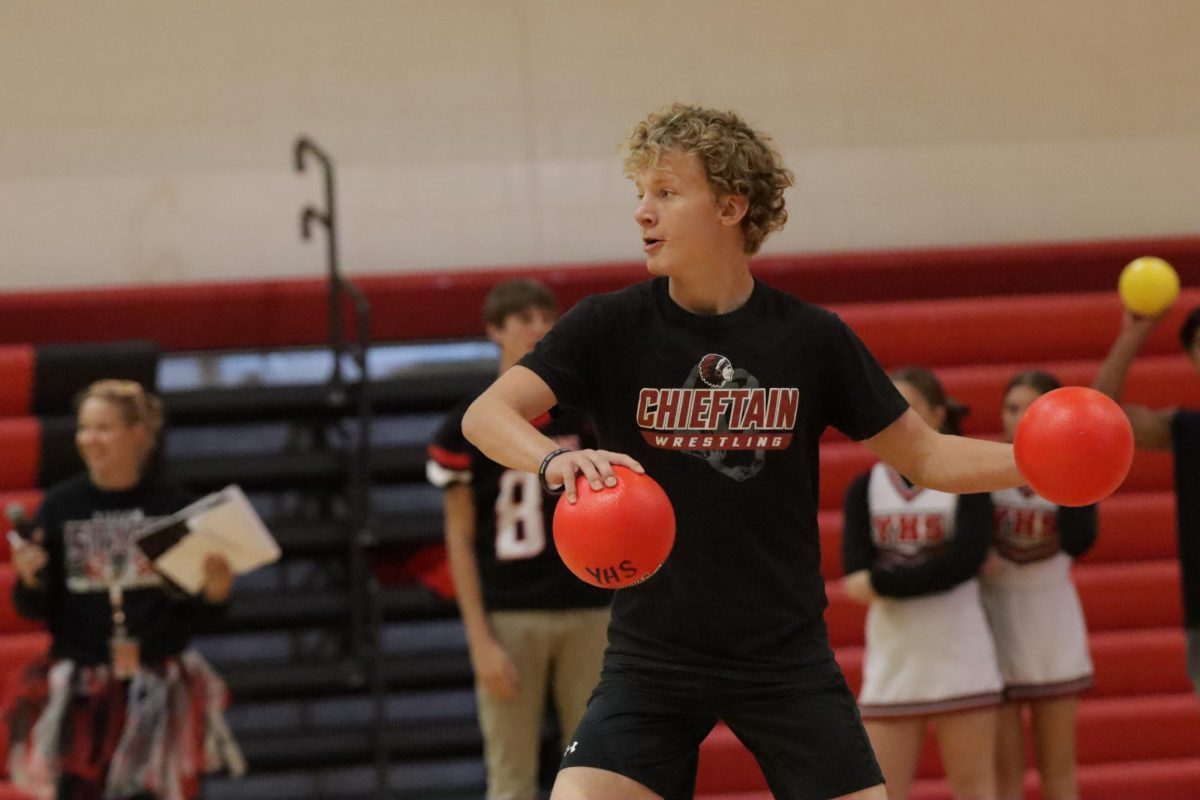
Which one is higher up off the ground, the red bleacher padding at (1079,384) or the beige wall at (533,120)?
the beige wall at (533,120)

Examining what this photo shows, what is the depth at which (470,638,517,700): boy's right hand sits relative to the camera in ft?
13.6

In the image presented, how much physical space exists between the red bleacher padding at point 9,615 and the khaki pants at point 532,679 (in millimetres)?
2073

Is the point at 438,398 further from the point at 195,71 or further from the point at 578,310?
the point at 578,310

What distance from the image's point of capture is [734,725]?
2672 millimetres

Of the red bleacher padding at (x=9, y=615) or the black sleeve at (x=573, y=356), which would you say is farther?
the red bleacher padding at (x=9, y=615)

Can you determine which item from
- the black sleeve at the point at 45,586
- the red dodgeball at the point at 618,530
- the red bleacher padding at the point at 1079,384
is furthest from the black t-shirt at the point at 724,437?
the red bleacher padding at the point at 1079,384

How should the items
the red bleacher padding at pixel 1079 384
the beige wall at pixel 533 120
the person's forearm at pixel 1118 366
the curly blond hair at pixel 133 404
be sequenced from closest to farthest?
the person's forearm at pixel 1118 366 < the curly blond hair at pixel 133 404 < the red bleacher padding at pixel 1079 384 < the beige wall at pixel 533 120

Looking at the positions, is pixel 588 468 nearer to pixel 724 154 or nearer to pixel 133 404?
pixel 724 154

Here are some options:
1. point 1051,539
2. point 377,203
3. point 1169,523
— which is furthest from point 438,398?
point 1169,523

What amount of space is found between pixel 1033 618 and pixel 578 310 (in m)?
2.22

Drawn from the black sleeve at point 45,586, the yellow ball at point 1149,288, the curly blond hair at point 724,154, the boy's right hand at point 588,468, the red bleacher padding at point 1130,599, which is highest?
the curly blond hair at point 724,154

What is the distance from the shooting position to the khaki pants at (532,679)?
420cm

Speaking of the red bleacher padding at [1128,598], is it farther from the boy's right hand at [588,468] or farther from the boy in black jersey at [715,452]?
the boy's right hand at [588,468]

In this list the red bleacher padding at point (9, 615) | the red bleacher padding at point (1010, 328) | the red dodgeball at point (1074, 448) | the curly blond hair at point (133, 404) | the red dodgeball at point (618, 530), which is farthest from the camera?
the red bleacher padding at point (1010, 328)
